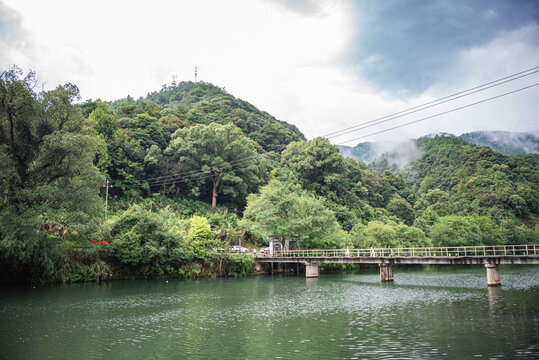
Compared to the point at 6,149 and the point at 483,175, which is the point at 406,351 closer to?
the point at 6,149

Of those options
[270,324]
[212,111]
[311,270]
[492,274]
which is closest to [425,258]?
[492,274]

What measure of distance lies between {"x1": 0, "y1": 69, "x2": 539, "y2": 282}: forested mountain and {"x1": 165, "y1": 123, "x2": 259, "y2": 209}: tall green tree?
8.6 inches

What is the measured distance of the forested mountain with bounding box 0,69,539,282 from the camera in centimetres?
2706

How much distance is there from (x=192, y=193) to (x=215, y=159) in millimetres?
6520

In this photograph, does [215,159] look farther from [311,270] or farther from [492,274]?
[492,274]

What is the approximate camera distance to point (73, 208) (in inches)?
1086

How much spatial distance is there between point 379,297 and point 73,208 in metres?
21.9

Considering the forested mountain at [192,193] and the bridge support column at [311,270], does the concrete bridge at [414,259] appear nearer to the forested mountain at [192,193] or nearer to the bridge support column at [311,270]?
the bridge support column at [311,270]

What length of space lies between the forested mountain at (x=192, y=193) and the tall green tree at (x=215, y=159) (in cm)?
22

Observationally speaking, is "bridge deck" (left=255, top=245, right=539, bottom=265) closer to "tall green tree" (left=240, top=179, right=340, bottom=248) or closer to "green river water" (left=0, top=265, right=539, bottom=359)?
"tall green tree" (left=240, top=179, right=340, bottom=248)

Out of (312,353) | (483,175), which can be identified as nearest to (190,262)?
(312,353)

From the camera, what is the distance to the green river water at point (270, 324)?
12.5m

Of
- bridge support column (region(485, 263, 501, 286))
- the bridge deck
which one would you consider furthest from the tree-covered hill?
bridge support column (region(485, 263, 501, 286))

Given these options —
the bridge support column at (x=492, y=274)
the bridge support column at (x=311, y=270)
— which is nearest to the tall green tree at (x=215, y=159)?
the bridge support column at (x=311, y=270)
